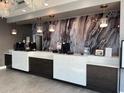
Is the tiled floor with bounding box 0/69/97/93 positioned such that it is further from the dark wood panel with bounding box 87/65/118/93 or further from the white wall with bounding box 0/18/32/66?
the white wall with bounding box 0/18/32/66

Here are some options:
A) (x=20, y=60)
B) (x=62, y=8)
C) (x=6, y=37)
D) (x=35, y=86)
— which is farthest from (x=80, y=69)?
(x=6, y=37)

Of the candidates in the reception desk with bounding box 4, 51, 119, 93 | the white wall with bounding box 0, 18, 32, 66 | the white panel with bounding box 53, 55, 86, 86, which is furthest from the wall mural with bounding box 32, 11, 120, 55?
the white wall with bounding box 0, 18, 32, 66

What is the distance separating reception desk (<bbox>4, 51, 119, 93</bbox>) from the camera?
3.91m

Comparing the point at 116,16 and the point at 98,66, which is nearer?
the point at 98,66

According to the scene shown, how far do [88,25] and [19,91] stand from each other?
3.52m

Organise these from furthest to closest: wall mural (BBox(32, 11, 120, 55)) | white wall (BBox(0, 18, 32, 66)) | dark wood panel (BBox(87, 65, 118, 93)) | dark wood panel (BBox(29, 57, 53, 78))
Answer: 1. white wall (BBox(0, 18, 32, 66))
2. dark wood panel (BBox(29, 57, 53, 78))
3. wall mural (BBox(32, 11, 120, 55))
4. dark wood panel (BBox(87, 65, 118, 93))

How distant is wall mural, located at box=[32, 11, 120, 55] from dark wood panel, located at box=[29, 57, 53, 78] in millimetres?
1347

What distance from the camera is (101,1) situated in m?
4.05

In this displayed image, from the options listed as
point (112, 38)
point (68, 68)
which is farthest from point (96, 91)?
point (112, 38)

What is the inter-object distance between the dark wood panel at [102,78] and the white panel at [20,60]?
3070 mm

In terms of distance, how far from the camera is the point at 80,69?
4453 millimetres

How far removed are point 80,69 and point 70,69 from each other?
1.28ft

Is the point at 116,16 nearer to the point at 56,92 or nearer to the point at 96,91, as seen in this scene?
the point at 96,91

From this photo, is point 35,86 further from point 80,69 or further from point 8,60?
point 8,60
